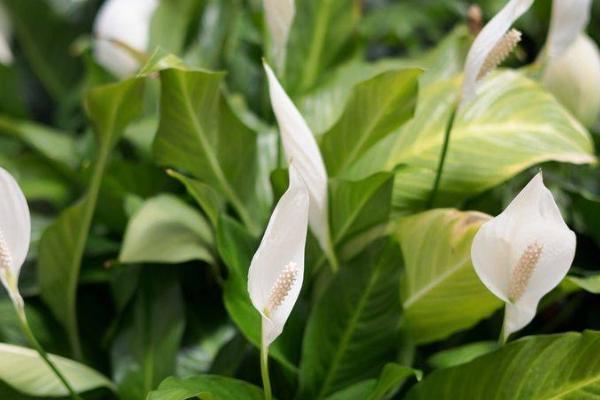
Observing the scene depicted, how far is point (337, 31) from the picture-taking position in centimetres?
76

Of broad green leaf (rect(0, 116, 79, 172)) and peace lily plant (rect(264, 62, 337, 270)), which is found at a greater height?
peace lily plant (rect(264, 62, 337, 270))

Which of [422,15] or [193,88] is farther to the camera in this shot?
[422,15]

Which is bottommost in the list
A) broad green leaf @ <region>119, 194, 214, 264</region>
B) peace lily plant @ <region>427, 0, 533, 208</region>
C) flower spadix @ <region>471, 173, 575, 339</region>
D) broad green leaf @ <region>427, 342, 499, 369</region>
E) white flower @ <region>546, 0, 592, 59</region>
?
broad green leaf @ <region>427, 342, 499, 369</region>

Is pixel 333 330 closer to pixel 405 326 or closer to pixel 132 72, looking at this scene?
pixel 405 326

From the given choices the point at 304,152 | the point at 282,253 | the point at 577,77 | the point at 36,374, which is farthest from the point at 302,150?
the point at 577,77

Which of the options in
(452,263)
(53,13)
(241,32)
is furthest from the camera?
(53,13)

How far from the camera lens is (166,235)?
21.6 inches

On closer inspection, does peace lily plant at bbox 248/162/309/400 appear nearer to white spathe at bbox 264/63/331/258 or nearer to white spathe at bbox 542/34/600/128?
white spathe at bbox 264/63/331/258

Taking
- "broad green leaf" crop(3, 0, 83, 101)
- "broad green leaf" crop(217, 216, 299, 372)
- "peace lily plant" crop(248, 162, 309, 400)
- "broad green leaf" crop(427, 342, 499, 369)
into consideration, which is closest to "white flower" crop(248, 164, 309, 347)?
"peace lily plant" crop(248, 162, 309, 400)

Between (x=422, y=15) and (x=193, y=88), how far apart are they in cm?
49

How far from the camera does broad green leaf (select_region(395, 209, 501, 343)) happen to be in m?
0.46

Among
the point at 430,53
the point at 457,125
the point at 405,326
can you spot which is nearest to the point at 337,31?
the point at 430,53

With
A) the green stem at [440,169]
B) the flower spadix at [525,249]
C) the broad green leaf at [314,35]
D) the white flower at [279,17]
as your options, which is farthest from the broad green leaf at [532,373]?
the broad green leaf at [314,35]

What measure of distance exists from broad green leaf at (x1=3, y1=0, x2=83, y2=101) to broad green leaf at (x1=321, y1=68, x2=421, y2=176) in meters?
0.53
